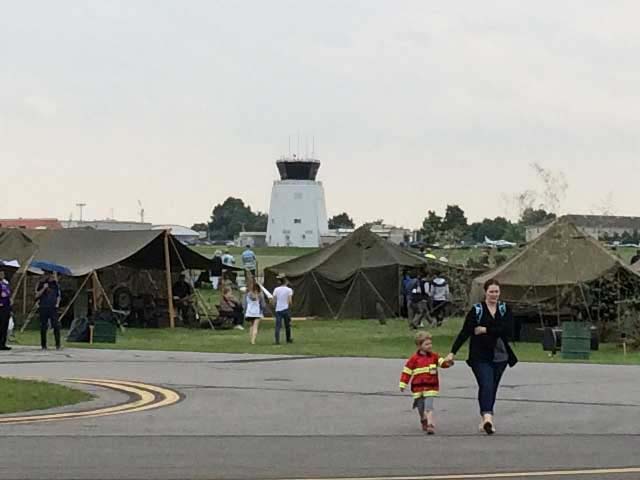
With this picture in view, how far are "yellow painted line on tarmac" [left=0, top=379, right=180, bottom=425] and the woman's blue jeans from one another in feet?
13.9

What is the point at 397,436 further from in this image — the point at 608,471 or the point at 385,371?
the point at 385,371

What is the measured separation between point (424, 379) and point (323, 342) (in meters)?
18.1

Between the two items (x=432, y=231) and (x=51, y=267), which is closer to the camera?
(x=51, y=267)

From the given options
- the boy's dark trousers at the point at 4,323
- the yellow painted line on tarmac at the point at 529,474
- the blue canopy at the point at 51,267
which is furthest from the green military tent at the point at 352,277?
the yellow painted line on tarmac at the point at 529,474

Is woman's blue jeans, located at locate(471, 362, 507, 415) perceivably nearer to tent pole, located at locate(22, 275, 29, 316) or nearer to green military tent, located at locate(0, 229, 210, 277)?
green military tent, located at locate(0, 229, 210, 277)

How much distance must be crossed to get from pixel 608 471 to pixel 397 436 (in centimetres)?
295

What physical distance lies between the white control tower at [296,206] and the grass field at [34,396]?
414 ft

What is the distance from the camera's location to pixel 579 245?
111 feet

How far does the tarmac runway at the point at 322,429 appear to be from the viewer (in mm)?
10852

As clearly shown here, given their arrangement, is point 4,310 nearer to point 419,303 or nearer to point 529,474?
point 419,303

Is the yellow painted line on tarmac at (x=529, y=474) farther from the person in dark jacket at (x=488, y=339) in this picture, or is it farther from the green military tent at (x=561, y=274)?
the green military tent at (x=561, y=274)

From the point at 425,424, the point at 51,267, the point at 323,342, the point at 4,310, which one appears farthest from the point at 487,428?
the point at 51,267

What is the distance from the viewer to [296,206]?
479ft

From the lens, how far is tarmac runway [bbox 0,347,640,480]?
10852 millimetres
